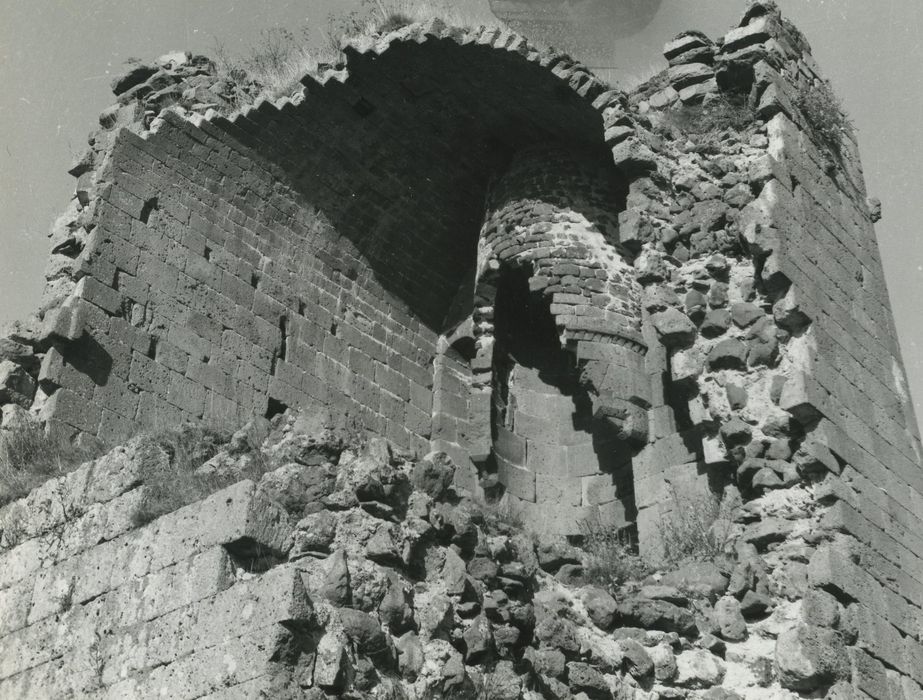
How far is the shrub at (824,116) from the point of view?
9.70 m

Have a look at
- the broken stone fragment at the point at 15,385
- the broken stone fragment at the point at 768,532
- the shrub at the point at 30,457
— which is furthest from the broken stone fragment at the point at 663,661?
the broken stone fragment at the point at 15,385

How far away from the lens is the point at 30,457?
25.4 ft

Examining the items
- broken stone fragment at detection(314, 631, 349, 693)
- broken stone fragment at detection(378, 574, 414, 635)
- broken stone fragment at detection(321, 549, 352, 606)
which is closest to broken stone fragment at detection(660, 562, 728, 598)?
broken stone fragment at detection(378, 574, 414, 635)

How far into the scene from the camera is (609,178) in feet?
34.4

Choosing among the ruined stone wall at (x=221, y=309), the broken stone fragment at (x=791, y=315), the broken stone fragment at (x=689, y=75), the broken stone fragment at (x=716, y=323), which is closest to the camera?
the broken stone fragment at (x=791, y=315)

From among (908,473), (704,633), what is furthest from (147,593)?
(908,473)

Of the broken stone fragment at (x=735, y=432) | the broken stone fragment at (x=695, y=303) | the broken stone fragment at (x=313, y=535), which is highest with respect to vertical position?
the broken stone fragment at (x=695, y=303)

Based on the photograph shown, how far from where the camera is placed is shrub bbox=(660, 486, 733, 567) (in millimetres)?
7617

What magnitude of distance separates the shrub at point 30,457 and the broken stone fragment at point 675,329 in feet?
12.1

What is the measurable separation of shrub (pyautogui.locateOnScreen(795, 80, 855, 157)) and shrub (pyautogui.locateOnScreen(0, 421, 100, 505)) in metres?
5.74

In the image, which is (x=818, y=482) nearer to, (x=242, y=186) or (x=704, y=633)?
(x=704, y=633)

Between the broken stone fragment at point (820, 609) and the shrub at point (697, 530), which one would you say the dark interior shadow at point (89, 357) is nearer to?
the shrub at point (697, 530)

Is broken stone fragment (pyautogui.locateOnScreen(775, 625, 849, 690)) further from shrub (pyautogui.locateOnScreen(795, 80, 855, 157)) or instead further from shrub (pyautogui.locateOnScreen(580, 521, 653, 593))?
shrub (pyautogui.locateOnScreen(795, 80, 855, 157))

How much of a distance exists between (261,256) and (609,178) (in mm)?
2910
